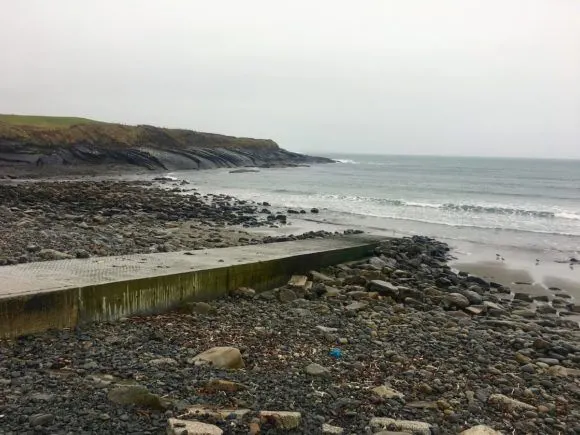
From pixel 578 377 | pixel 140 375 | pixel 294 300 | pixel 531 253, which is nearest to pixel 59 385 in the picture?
pixel 140 375

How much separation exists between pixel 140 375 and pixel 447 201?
34.4 m

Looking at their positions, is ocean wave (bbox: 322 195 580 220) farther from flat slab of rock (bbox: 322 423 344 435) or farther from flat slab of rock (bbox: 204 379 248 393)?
flat slab of rock (bbox: 322 423 344 435)

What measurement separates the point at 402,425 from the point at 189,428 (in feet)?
6.06

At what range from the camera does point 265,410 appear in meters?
4.53

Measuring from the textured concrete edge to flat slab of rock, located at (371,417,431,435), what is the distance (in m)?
3.79

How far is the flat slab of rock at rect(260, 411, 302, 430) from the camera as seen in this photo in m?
4.27

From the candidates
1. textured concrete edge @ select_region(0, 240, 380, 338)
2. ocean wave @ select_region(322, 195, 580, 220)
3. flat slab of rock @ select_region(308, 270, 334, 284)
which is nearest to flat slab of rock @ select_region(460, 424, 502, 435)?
textured concrete edge @ select_region(0, 240, 380, 338)

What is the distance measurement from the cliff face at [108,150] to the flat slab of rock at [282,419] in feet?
147

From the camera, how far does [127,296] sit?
707 cm

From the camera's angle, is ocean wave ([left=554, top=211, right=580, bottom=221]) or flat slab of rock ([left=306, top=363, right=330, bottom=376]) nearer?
flat slab of rock ([left=306, top=363, right=330, bottom=376])

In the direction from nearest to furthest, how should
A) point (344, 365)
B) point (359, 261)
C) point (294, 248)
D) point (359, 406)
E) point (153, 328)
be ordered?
point (359, 406) → point (344, 365) → point (153, 328) → point (294, 248) → point (359, 261)

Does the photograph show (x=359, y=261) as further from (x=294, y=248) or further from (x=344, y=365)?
(x=344, y=365)

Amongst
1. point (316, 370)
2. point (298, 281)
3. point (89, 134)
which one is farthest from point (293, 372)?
point (89, 134)

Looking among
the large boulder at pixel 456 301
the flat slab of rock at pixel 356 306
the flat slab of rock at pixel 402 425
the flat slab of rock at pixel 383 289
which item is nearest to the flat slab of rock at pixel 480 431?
the flat slab of rock at pixel 402 425
